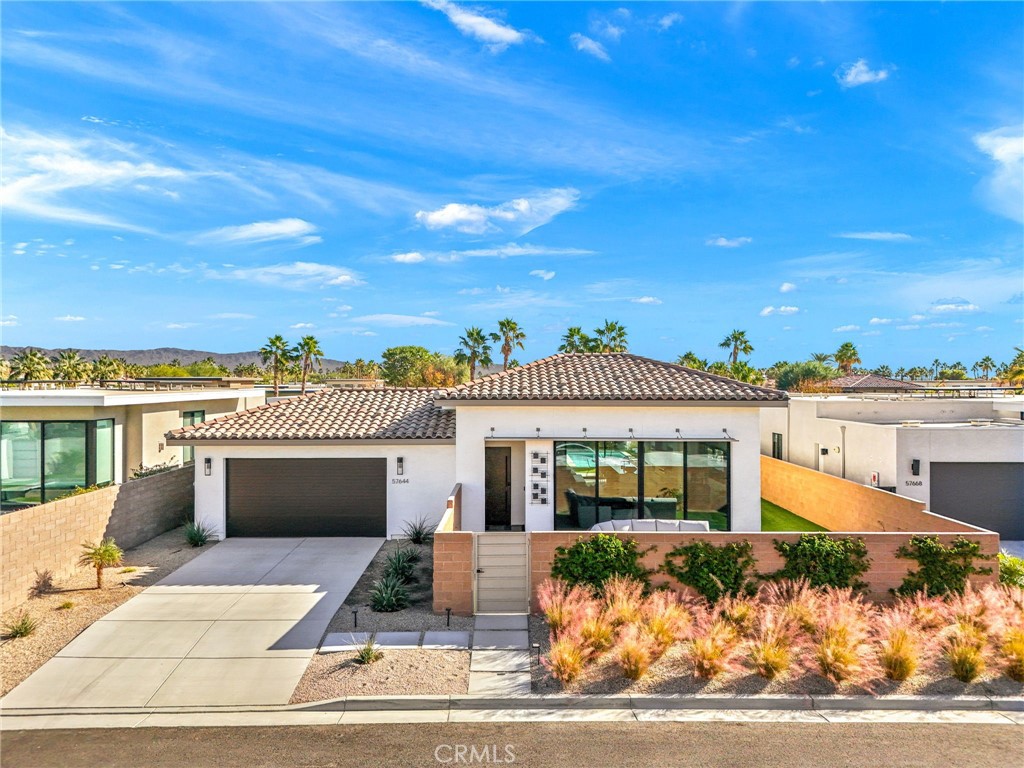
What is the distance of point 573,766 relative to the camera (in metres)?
6.37

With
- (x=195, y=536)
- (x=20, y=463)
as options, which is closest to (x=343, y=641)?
(x=195, y=536)

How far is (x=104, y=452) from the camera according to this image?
696 inches

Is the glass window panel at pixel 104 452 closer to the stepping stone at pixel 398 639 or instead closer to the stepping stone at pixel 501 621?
the stepping stone at pixel 398 639

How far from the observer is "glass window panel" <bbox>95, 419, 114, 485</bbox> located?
17297 mm

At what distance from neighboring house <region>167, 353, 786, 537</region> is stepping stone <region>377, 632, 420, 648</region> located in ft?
18.4

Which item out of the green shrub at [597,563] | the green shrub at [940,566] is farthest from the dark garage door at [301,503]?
the green shrub at [940,566]

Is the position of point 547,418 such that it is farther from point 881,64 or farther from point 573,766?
point 881,64

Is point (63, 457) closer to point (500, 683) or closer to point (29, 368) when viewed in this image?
point (500, 683)

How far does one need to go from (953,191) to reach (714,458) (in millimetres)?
28995

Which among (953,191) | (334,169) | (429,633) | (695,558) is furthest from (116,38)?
(953,191)

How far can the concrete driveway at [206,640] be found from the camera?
794cm

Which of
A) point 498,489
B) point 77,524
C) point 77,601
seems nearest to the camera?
point 77,601

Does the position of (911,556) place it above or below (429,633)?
above

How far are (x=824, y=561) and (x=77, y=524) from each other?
15.7m
